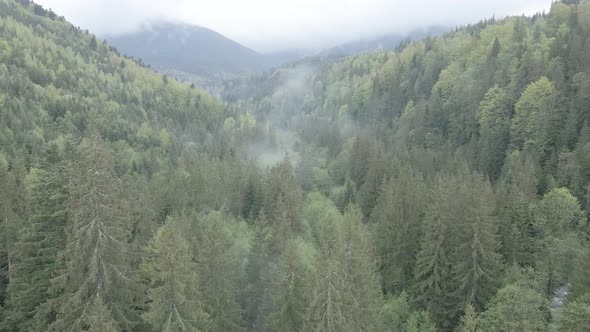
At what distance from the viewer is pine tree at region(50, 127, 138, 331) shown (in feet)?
70.8

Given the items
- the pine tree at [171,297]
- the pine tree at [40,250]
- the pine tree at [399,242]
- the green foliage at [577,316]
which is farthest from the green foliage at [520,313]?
the pine tree at [40,250]

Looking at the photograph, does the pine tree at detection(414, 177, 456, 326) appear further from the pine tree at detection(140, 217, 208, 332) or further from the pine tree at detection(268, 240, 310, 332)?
the pine tree at detection(140, 217, 208, 332)

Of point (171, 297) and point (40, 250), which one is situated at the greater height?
point (171, 297)

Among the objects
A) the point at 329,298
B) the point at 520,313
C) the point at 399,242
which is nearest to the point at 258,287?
the point at 329,298

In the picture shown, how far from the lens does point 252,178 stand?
76.4m

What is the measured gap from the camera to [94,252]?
22.1 metres

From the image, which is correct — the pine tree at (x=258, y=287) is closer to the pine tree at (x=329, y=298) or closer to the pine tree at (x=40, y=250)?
the pine tree at (x=329, y=298)

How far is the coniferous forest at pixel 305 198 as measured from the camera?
83.9ft

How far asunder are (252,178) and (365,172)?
28.4 meters

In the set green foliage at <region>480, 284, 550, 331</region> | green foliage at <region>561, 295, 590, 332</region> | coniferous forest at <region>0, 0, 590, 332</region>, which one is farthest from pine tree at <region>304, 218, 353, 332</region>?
green foliage at <region>561, 295, 590, 332</region>

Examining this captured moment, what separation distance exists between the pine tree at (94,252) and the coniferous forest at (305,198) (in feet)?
0.38

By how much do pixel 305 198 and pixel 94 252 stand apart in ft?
220

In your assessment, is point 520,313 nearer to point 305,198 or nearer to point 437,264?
point 437,264

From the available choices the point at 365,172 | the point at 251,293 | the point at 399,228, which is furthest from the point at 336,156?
the point at 251,293
